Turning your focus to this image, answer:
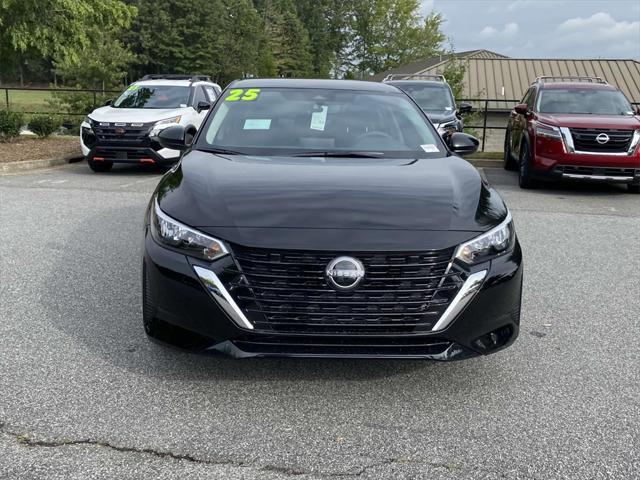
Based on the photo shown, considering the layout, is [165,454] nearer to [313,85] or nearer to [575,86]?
[313,85]

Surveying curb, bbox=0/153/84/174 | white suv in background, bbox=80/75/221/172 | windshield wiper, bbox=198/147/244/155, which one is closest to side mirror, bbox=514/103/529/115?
white suv in background, bbox=80/75/221/172

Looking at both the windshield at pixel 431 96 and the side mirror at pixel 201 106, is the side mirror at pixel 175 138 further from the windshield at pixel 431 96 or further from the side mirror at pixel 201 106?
the windshield at pixel 431 96

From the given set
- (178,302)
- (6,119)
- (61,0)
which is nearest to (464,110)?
(61,0)

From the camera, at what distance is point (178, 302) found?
10.9 feet

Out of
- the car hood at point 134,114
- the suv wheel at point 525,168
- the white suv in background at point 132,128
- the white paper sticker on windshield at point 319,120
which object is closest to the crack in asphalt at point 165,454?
the white paper sticker on windshield at point 319,120

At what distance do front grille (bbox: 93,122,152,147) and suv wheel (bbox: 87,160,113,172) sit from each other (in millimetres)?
408

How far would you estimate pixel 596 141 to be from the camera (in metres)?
10.6

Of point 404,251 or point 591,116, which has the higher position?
point 404,251

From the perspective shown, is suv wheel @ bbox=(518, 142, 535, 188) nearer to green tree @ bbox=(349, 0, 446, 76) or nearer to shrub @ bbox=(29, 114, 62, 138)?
shrub @ bbox=(29, 114, 62, 138)

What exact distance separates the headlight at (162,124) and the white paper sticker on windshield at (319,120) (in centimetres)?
772

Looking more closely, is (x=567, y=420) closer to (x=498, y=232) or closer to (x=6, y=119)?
(x=498, y=232)

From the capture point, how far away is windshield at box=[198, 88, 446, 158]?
4574mm

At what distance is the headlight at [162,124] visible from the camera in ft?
40.1

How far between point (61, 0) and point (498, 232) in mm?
12394
